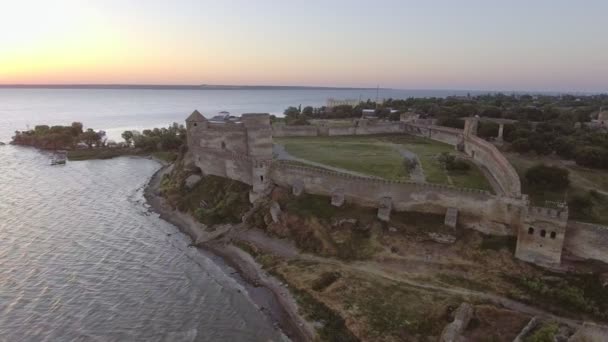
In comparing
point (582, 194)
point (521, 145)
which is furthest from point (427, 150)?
point (582, 194)

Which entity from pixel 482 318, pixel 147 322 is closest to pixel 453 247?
pixel 482 318

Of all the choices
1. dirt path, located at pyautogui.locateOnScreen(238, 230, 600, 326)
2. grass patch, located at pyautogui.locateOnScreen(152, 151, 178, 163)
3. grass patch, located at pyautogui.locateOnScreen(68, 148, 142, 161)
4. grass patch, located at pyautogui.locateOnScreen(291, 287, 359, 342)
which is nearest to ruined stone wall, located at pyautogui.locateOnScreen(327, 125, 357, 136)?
grass patch, located at pyautogui.locateOnScreen(152, 151, 178, 163)

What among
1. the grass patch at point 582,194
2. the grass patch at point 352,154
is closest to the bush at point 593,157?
the grass patch at point 582,194

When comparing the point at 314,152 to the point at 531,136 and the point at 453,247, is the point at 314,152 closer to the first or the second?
the point at 453,247

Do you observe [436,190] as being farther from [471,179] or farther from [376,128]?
[376,128]

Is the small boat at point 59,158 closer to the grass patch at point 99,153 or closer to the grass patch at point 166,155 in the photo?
the grass patch at point 99,153
